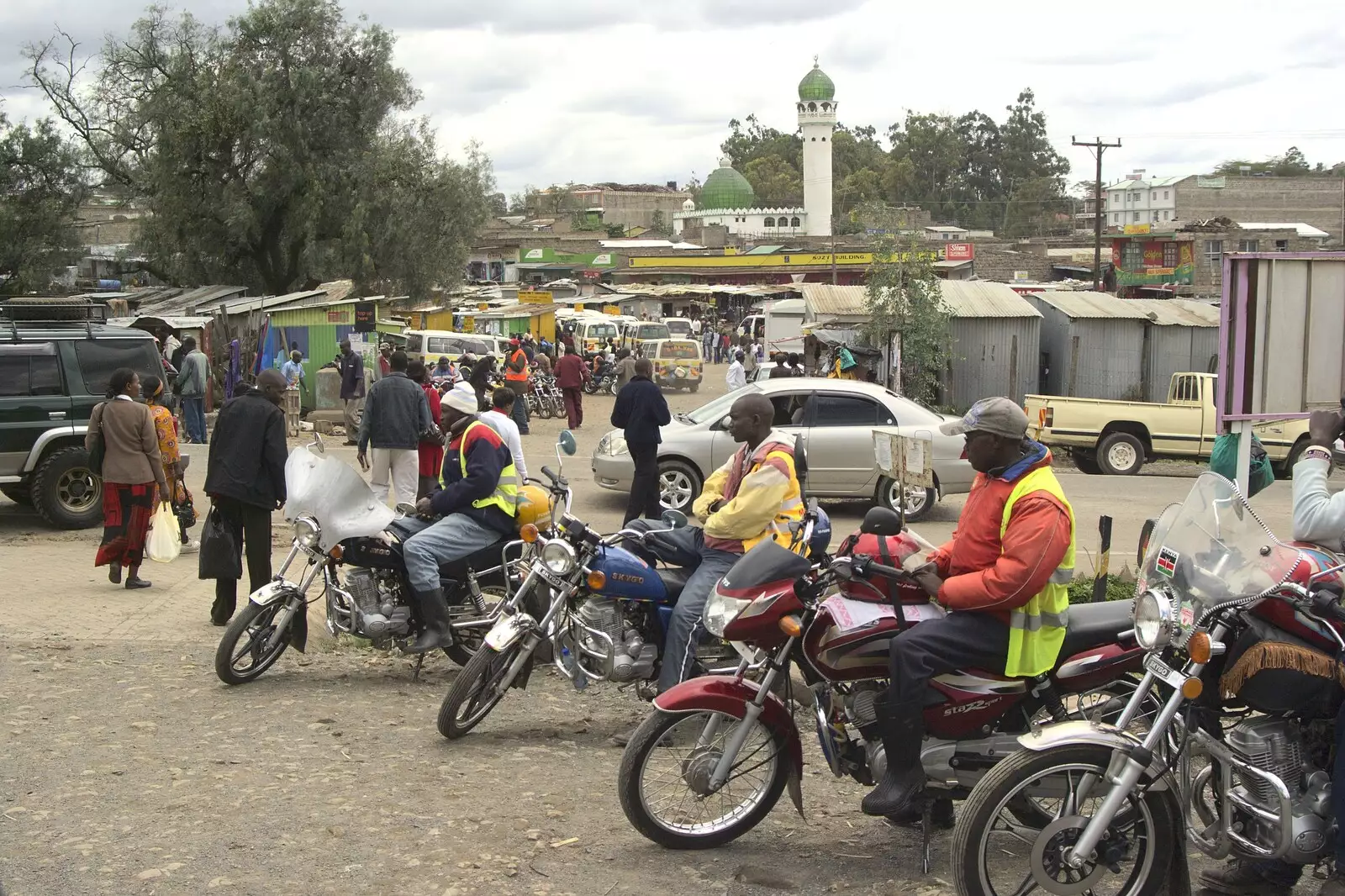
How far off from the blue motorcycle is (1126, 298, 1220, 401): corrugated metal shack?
23.6 meters

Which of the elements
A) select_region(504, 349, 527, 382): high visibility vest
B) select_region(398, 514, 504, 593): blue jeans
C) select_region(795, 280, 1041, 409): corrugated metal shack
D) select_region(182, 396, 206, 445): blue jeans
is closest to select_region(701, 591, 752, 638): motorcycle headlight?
select_region(398, 514, 504, 593): blue jeans

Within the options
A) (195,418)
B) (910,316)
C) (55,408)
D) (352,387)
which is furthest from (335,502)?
(910,316)

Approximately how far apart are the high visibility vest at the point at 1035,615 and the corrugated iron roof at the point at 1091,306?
24343 mm

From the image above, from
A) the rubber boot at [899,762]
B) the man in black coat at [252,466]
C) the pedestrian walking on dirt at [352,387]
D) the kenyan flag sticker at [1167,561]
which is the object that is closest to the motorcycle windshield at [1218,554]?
the kenyan flag sticker at [1167,561]

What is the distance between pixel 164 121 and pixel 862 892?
34.0 metres

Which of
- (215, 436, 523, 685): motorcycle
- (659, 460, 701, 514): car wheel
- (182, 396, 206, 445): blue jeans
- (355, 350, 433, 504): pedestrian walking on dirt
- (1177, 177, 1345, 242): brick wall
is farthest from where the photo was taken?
(1177, 177, 1345, 242): brick wall

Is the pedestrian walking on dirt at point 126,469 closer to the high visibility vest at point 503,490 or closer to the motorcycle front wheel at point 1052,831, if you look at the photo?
the high visibility vest at point 503,490

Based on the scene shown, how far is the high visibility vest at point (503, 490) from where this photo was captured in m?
7.23

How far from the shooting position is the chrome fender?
3957 millimetres

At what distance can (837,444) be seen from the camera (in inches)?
553

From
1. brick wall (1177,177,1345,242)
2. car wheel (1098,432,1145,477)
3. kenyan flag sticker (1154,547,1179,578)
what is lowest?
car wheel (1098,432,1145,477)

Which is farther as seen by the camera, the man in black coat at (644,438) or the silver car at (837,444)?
the silver car at (837,444)

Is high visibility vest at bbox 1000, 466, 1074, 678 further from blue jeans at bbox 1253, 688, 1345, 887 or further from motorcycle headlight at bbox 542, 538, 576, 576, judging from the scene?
motorcycle headlight at bbox 542, 538, 576, 576

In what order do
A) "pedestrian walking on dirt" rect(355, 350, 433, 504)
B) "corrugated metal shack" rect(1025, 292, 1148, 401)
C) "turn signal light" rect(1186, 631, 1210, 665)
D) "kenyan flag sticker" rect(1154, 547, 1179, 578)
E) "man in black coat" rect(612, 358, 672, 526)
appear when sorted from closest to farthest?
1. "turn signal light" rect(1186, 631, 1210, 665)
2. "kenyan flag sticker" rect(1154, 547, 1179, 578)
3. "pedestrian walking on dirt" rect(355, 350, 433, 504)
4. "man in black coat" rect(612, 358, 672, 526)
5. "corrugated metal shack" rect(1025, 292, 1148, 401)
